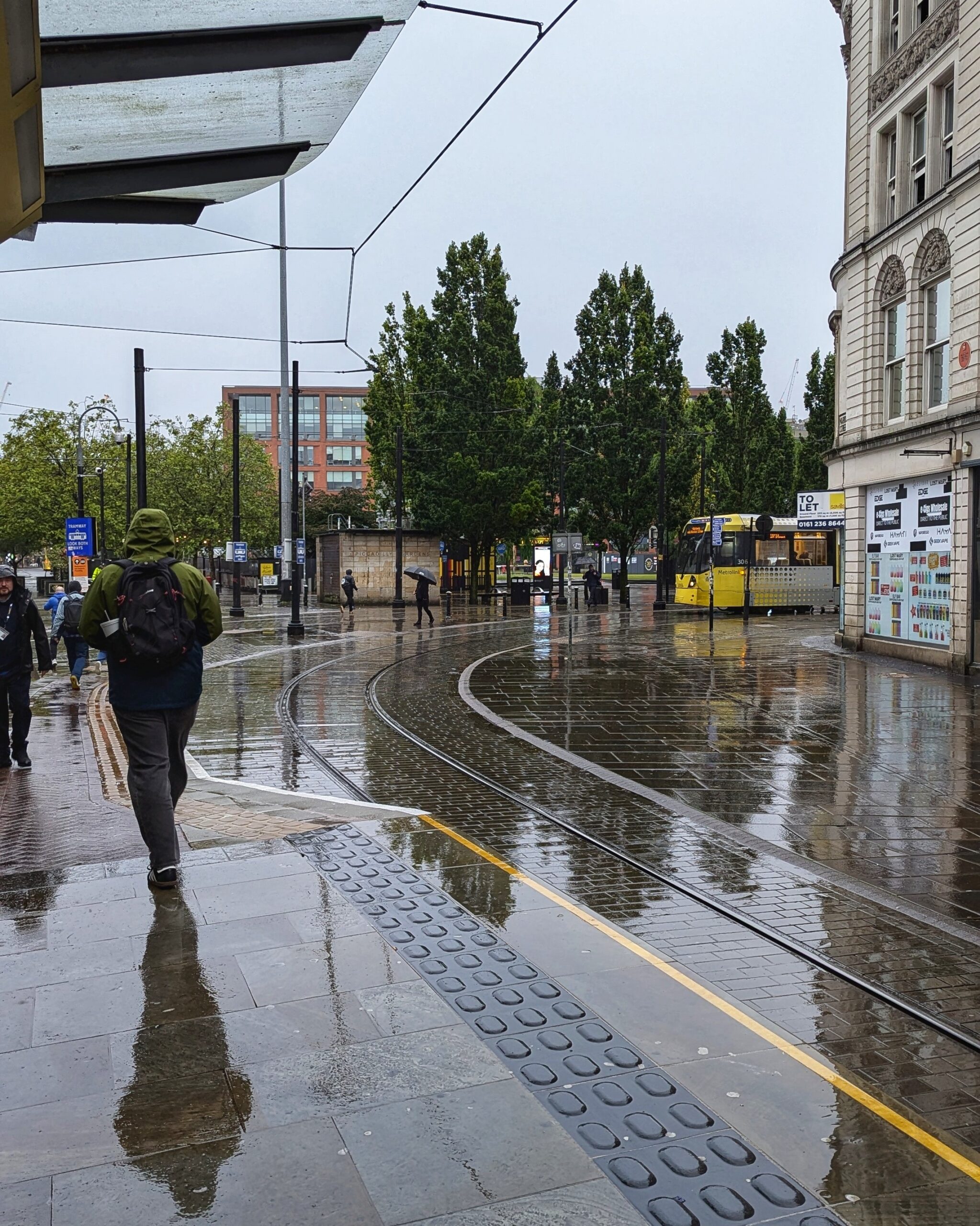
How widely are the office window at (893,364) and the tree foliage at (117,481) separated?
35.4 m

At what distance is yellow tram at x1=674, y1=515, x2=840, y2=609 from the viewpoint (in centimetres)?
4228

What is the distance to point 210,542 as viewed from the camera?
65.6 meters

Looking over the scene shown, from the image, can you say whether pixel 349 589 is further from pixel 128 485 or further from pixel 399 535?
pixel 128 485

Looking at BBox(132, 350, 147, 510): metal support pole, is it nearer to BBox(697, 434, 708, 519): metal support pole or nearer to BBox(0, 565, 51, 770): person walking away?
BBox(0, 565, 51, 770): person walking away

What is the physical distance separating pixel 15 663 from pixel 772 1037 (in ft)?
24.8

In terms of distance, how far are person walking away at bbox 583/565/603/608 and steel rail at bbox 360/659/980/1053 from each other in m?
35.5

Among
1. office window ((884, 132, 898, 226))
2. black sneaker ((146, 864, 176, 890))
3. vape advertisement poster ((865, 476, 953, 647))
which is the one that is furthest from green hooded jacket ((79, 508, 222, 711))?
office window ((884, 132, 898, 226))

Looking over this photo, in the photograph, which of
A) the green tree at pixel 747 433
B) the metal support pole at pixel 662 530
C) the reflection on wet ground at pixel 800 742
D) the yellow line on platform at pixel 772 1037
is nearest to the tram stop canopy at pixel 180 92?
the yellow line on platform at pixel 772 1037

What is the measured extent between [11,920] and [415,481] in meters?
43.7

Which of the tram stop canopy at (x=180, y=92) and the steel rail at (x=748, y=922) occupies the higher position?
the tram stop canopy at (x=180, y=92)

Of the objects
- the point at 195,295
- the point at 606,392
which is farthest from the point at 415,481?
the point at 195,295

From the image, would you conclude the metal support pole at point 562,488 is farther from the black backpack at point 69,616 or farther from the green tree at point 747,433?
the black backpack at point 69,616

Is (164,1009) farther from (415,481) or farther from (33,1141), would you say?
(415,481)

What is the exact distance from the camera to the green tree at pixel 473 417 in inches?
1827
